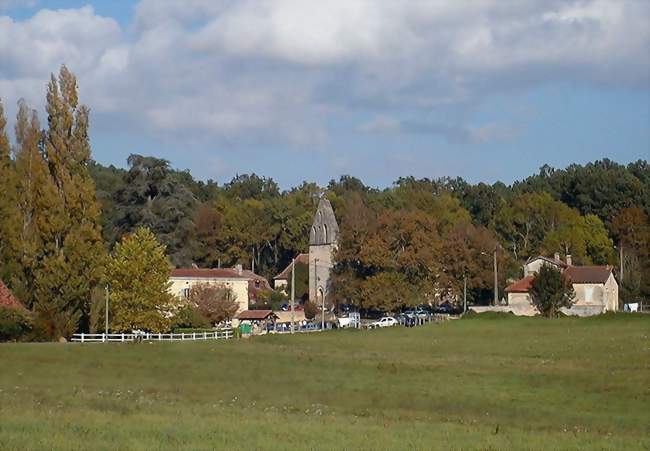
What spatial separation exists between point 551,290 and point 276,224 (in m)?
49.9

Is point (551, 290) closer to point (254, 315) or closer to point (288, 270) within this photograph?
point (254, 315)

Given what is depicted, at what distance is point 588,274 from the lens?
96.8m

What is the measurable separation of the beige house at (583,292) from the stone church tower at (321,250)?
78.4 feet

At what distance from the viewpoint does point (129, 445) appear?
1756 centimetres

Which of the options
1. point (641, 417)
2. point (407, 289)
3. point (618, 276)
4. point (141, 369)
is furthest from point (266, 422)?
point (618, 276)

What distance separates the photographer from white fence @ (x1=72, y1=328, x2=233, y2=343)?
61.6 metres

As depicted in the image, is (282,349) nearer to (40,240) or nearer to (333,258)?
(40,240)

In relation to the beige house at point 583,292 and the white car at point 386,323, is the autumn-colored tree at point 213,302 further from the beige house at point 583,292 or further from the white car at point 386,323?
the beige house at point 583,292

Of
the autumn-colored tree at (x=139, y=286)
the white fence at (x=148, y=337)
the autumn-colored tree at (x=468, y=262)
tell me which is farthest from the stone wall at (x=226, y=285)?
the autumn-colored tree at (x=139, y=286)

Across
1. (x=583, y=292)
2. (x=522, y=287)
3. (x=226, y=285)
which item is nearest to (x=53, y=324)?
(x=226, y=285)

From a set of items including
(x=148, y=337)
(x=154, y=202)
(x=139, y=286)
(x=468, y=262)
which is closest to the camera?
(x=148, y=337)

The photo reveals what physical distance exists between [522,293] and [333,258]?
64.9 ft

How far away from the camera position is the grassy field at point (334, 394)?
19438 mm

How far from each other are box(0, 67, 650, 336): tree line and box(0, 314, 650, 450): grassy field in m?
10.4
